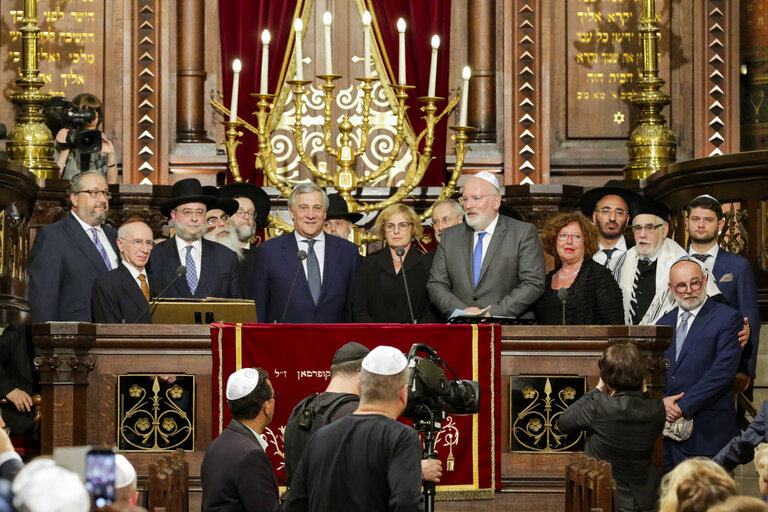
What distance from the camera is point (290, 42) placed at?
11602 millimetres

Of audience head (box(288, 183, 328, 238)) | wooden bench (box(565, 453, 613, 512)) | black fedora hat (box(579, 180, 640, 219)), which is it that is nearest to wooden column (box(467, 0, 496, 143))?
black fedora hat (box(579, 180, 640, 219))

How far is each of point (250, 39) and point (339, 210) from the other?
8.90 ft

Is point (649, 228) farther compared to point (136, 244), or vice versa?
point (649, 228)

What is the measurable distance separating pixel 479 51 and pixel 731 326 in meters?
4.61

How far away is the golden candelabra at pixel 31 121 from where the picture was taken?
34.0 ft

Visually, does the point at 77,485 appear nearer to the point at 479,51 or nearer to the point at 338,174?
the point at 338,174

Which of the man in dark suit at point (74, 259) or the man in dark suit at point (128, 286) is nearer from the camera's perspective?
the man in dark suit at point (128, 286)

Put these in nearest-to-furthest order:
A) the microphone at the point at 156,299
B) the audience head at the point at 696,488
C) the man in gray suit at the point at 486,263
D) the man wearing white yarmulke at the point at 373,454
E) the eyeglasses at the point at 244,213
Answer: the audience head at the point at 696,488 → the man wearing white yarmulke at the point at 373,454 → the microphone at the point at 156,299 → the man in gray suit at the point at 486,263 → the eyeglasses at the point at 244,213

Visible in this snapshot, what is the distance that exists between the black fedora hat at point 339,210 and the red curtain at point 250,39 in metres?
2.10

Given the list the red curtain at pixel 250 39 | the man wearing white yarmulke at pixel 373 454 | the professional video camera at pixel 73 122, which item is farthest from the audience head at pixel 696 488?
the red curtain at pixel 250 39

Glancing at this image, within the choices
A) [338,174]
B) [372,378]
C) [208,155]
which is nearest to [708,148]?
[338,174]

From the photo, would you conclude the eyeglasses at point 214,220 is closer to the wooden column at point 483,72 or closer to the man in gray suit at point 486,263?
the man in gray suit at point 486,263

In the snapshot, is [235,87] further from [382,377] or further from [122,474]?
[122,474]

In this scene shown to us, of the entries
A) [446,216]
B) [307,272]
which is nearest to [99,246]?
[307,272]
